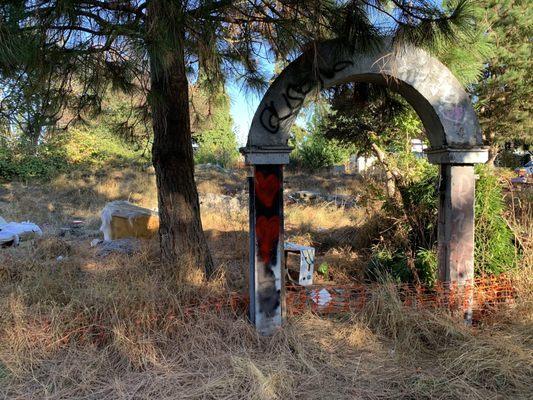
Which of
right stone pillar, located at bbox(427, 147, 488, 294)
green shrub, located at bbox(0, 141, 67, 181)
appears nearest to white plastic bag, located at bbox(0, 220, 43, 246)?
right stone pillar, located at bbox(427, 147, 488, 294)

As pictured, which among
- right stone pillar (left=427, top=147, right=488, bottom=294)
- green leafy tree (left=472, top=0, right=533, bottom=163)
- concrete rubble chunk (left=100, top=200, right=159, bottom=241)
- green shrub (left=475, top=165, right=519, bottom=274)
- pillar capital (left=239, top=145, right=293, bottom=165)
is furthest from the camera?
green leafy tree (left=472, top=0, right=533, bottom=163)

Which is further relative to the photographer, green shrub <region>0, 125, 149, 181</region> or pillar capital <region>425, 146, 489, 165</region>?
green shrub <region>0, 125, 149, 181</region>

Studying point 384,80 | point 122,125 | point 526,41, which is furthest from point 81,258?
point 526,41

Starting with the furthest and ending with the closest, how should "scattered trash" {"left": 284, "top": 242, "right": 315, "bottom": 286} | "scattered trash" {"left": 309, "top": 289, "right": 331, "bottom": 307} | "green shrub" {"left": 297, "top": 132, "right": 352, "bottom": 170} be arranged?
"green shrub" {"left": 297, "top": 132, "right": 352, "bottom": 170} → "scattered trash" {"left": 284, "top": 242, "right": 315, "bottom": 286} → "scattered trash" {"left": 309, "top": 289, "right": 331, "bottom": 307}

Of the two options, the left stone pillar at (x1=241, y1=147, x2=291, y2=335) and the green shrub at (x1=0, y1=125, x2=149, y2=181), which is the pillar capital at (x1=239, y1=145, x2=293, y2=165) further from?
the green shrub at (x1=0, y1=125, x2=149, y2=181)

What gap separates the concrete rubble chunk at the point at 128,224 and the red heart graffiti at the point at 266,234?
563cm

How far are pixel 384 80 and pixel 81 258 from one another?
222 inches

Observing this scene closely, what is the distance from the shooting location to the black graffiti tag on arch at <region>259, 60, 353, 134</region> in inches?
158

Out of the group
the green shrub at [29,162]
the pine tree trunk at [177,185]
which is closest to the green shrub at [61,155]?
the green shrub at [29,162]

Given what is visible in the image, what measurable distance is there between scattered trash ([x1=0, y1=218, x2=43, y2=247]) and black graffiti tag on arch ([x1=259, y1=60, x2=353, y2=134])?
6952mm

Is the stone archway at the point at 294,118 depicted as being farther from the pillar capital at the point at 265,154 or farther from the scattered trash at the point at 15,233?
the scattered trash at the point at 15,233

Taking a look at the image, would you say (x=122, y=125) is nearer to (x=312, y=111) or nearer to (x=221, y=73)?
(x=221, y=73)

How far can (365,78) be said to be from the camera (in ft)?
14.2

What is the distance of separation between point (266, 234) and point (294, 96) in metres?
1.32
